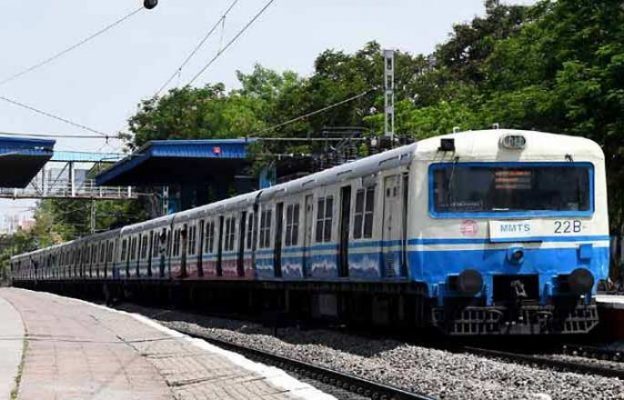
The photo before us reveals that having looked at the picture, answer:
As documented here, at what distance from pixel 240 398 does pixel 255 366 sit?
8.87ft

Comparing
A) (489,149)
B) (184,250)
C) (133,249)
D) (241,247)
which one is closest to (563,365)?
(489,149)

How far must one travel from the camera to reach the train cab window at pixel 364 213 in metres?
17.8

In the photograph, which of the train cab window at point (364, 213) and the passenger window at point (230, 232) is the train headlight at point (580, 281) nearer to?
the train cab window at point (364, 213)

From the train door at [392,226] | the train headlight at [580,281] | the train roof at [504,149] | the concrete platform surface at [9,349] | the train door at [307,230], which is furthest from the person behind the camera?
the train door at [307,230]

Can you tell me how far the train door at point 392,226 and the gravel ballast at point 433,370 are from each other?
1109 mm

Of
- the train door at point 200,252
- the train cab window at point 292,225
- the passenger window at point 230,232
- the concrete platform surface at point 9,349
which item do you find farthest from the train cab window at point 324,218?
the train door at point 200,252

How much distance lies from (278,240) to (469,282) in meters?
8.60

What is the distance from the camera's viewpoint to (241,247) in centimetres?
2748

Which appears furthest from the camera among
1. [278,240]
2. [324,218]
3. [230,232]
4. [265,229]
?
[230,232]

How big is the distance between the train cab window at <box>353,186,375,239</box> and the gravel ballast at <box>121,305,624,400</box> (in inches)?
64.8

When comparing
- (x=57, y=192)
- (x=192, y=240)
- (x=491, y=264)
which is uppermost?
(x=57, y=192)

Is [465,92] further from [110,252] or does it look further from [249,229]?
[249,229]

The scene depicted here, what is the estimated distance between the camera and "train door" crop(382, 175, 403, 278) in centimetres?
1655

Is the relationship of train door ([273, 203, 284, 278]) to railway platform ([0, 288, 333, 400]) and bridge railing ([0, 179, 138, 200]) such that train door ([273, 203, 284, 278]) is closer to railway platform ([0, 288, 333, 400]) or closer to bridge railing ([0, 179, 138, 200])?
railway platform ([0, 288, 333, 400])
